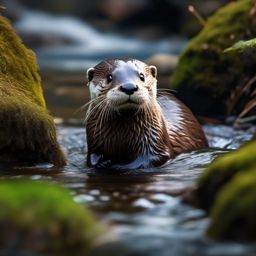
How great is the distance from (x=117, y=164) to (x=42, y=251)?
298cm

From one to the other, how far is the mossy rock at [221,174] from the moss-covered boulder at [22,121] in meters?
2.06

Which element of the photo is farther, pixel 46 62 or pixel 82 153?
pixel 46 62

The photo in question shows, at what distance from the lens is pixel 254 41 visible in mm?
6230

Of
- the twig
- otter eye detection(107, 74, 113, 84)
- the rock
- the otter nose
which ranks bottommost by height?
the rock

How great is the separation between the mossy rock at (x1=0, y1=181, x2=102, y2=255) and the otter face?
236 cm

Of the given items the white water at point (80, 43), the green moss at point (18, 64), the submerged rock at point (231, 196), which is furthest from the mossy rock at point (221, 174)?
the white water at point (80, 43)

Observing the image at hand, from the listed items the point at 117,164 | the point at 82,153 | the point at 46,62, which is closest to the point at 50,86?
the point at 46,62

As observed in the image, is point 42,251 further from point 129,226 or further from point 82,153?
point 82,153

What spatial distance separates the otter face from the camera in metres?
6.10

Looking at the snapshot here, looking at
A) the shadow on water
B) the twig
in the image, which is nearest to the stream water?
the shadow on water

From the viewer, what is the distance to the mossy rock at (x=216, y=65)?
359 inches

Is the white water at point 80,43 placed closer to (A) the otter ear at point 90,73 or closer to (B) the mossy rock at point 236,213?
(A) the otter ear at point 90,73

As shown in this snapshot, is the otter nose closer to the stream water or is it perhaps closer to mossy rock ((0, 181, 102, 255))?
the stream water

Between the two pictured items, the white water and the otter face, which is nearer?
the otter face
